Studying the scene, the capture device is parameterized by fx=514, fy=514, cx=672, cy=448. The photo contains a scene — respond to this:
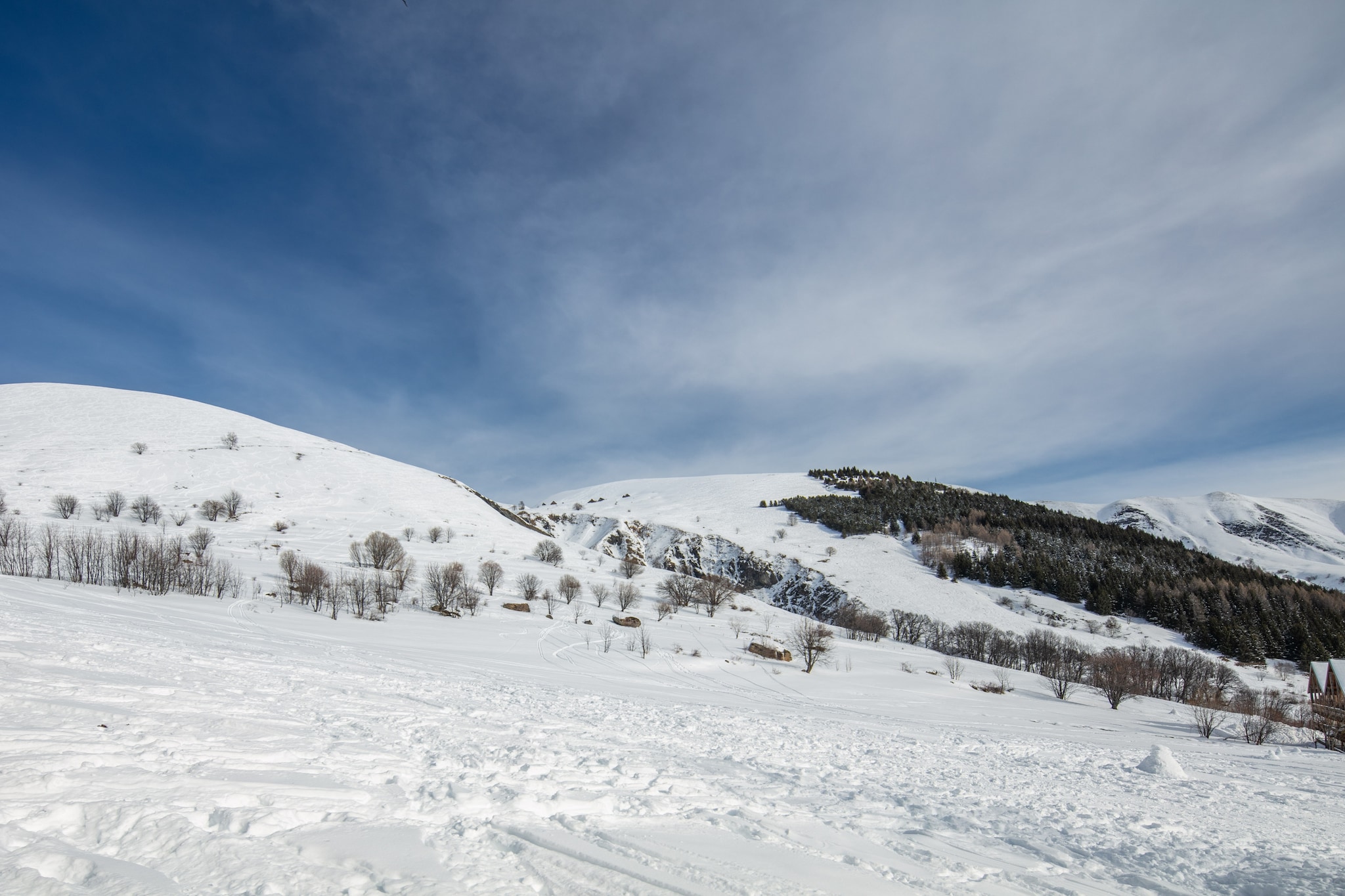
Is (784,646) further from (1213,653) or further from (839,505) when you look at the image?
(839,505)

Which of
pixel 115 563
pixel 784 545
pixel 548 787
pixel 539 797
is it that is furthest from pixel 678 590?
pixel 539 797

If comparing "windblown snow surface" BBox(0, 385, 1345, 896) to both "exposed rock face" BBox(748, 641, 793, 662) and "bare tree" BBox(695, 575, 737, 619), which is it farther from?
"bare tree" BBox(695, 575, 737, 619)

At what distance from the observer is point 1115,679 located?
3684 cm

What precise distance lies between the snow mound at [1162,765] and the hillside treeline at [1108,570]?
311ft

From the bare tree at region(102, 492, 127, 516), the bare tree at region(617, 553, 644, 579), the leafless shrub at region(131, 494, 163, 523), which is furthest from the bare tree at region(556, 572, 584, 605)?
the bare tree at region(102, 492, 127, 516)

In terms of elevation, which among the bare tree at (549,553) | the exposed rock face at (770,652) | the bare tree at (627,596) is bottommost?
the exposed rock face at (770,652)

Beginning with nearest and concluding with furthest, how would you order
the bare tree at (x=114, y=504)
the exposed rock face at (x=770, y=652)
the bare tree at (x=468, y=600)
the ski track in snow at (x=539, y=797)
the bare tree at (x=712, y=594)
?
the ski track in snow at (x=539, y=797)
the exposed rock face at (x=770, y=652)
the bare tree at (x=468, y=600)
the bare tree at (x=114, y=504)
the bare tree at (x=712, y=594)

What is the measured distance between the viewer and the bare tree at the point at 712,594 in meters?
63.0

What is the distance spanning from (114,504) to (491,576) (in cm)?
4271

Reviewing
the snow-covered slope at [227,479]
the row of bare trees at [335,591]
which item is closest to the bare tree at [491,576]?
the snow-covered slope at [227,479]

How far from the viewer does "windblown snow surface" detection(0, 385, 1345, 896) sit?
13.6 feet

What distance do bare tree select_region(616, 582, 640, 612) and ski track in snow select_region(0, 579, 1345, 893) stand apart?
135 feet

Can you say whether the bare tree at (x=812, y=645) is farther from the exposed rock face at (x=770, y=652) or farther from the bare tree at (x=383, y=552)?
the bare tree at (x=383, y=552)

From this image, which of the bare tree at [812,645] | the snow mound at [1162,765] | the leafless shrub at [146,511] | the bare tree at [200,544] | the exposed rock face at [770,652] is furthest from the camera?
the leafless shrub at [146,511]
